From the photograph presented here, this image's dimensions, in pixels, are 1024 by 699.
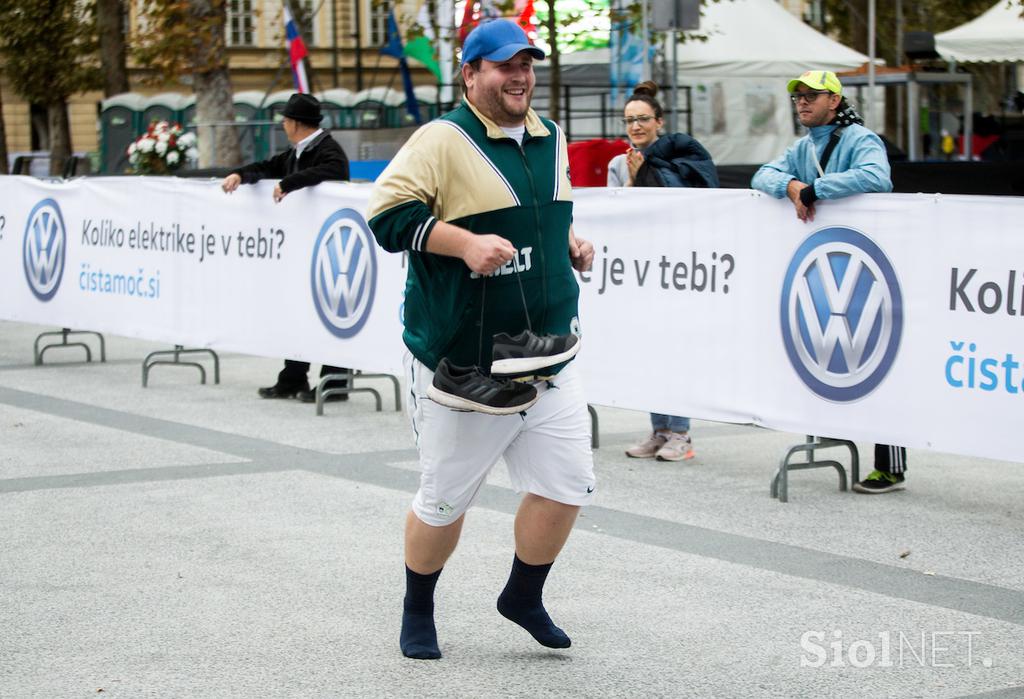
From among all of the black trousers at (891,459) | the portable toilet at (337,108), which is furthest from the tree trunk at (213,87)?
the black trousers at (891,459)

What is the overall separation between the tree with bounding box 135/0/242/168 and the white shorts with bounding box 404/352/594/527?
17.0 meters

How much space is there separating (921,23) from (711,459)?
3731 cm

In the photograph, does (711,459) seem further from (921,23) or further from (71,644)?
(921,23)

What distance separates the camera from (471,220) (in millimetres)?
5031

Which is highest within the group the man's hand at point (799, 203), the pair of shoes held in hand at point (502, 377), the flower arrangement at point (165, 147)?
the flower arrangement at point (165, 147)

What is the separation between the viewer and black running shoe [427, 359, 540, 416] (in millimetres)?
4883

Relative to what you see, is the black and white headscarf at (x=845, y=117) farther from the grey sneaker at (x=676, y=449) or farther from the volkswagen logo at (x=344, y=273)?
the volkswagen logo at (x=344, y=273)

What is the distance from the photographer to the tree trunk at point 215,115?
22.3 metres

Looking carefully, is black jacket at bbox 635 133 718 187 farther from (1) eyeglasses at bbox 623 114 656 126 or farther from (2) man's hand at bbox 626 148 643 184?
(1) eyeglasses at bbox 623 114 656 126

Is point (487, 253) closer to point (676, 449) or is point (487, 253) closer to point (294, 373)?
point (676, 449)

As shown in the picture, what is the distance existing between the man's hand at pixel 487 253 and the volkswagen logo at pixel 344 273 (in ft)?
20.2

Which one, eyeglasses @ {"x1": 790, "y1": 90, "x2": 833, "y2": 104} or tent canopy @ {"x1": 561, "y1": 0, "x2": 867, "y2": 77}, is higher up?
tent canopy @ {"x1": 561, "y1": 0, "x2": 867, "y2": 77}

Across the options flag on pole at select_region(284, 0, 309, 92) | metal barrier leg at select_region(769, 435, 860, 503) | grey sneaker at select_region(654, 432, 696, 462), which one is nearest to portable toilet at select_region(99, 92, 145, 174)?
flag on pole at select_region(284, 0, 309, 92)

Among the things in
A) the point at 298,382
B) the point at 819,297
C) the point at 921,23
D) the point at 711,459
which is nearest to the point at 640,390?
the point at 711,459
